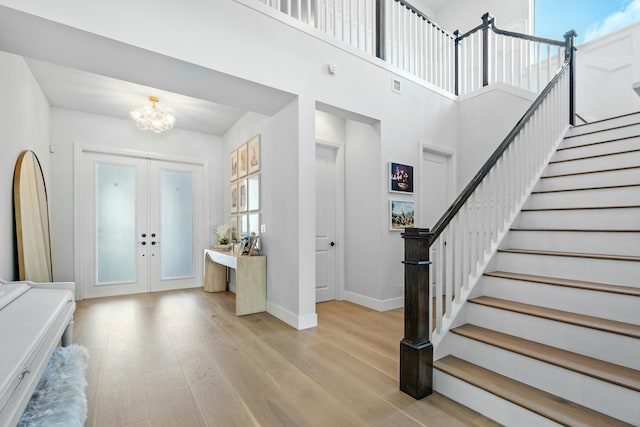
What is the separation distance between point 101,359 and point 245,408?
4.98ft

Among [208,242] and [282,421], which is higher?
[208,242]

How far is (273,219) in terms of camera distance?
3.85 meters

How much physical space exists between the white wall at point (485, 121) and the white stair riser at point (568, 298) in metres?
2.75

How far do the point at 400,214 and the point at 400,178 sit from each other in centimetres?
49

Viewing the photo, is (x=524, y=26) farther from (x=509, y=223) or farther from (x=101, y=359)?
(x=101, y=359)

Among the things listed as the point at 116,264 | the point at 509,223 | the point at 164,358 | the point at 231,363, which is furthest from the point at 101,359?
the point at 509,223

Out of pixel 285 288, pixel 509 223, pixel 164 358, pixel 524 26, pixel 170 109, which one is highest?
pixel 524 26

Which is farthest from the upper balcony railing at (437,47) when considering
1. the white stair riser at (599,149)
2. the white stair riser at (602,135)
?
the white stair riser at (599,149)

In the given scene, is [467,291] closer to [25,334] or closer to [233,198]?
[25,334]

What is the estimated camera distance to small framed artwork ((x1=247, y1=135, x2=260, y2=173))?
171 inches

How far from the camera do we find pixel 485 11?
6340 mm

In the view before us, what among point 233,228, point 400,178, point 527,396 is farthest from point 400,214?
point 233,228

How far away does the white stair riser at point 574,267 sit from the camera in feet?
6.58

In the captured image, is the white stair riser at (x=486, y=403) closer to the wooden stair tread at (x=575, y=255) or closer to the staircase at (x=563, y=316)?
the staircase at (x=563, y=316)
